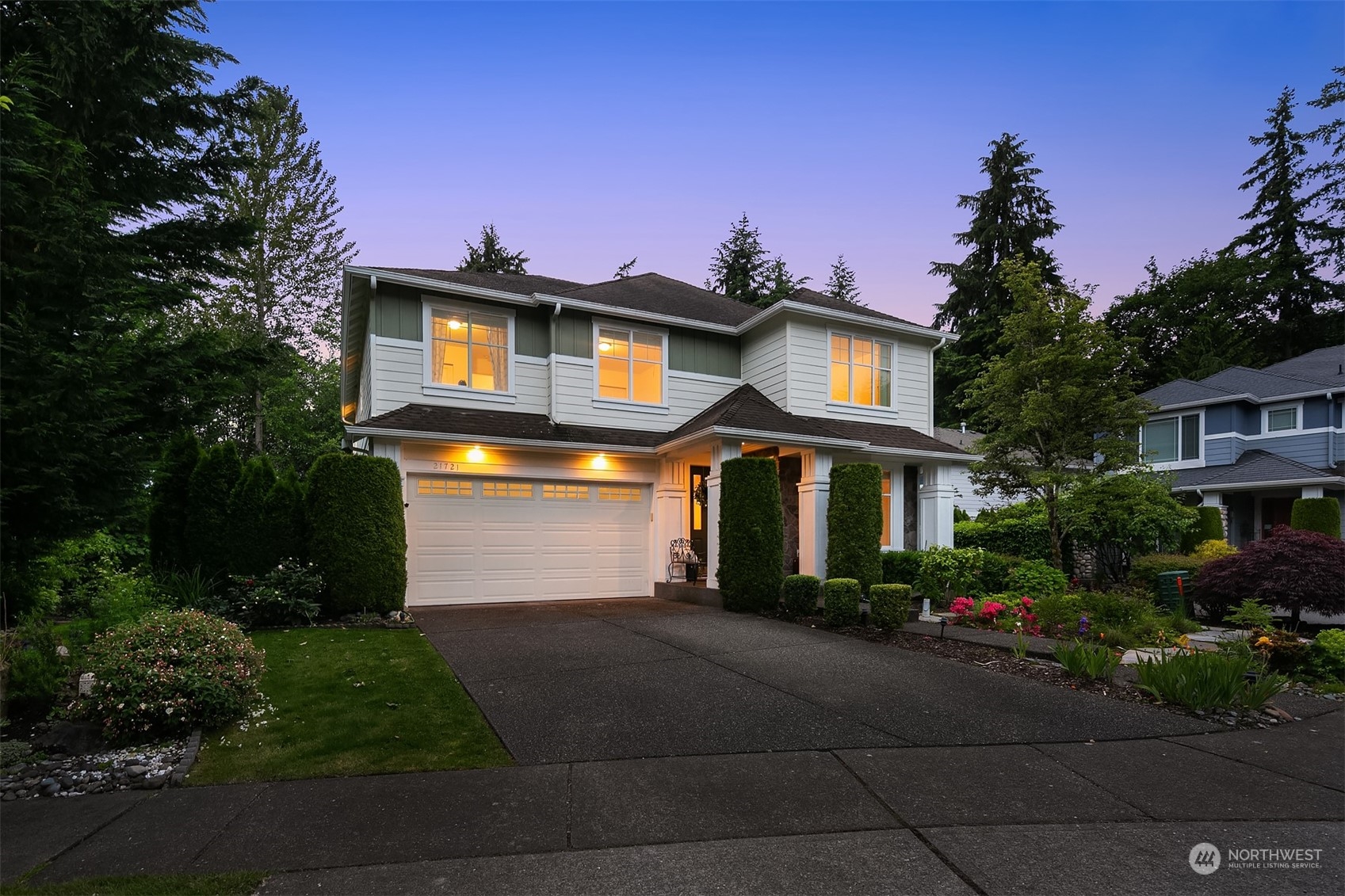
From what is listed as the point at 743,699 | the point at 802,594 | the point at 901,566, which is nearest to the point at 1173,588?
the point at 901,566

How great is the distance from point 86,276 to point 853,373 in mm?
12281

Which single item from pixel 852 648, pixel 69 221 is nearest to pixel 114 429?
pixel 69 221

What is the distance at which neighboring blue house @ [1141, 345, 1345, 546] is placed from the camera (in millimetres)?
18172

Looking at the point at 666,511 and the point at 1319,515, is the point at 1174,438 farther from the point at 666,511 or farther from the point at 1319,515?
the point at 666,511

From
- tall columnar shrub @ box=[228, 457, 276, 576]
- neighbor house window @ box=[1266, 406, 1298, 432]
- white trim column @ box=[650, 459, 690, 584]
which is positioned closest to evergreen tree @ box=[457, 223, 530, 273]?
white trim column @ box=[650, 459, 690, 584]

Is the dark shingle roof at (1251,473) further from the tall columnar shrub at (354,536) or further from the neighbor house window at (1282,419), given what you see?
the tall columnar shrub at (354,536)

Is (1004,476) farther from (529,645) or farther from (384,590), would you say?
(384,590)

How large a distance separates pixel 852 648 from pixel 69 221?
27.7 feet

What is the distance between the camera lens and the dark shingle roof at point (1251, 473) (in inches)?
681

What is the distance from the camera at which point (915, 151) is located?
1274 centimetres

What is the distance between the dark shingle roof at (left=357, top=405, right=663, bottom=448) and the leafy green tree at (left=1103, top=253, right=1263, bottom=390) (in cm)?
2683

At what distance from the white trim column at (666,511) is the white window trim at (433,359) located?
3310 millimetres

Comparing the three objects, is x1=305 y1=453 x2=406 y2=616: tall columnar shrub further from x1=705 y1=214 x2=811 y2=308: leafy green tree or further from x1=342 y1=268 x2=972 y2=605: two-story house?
x1=705 y1=214 x2=811 y2=308: leafy green tree

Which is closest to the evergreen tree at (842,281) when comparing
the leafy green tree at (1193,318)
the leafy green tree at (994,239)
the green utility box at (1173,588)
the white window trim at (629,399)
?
the leafy green tree at (994,239)
